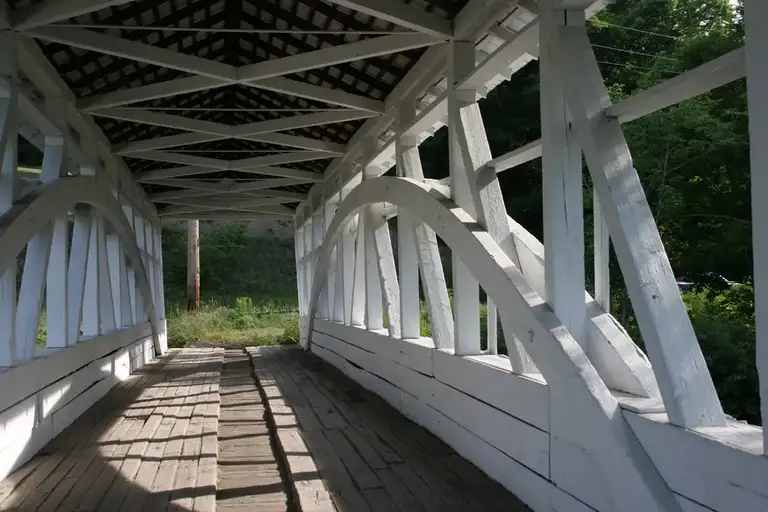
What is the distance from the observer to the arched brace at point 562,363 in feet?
8.17

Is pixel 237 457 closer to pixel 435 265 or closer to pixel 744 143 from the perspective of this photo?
pixel 435 265

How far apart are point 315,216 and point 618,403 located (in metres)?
9.22

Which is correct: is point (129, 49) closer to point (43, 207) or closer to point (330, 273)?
point (43, 207)

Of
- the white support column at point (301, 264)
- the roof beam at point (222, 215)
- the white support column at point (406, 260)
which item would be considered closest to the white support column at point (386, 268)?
the white support column at point (406, 260)

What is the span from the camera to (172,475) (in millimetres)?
4191

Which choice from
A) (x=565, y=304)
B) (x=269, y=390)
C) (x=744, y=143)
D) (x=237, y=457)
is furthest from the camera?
(x=269, y=390)

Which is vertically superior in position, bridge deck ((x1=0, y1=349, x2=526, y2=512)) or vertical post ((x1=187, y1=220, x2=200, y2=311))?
vertical post ((x1=187, y1=220, x2=200, y2=311))

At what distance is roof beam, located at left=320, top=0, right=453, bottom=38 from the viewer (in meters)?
4.26

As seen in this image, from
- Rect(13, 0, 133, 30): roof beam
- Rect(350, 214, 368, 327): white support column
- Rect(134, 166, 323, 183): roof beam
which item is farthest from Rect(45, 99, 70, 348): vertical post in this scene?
Rect(134, 166, 323, 183): roof beam

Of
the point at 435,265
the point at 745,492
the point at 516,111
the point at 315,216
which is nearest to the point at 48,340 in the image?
the point at 435,265

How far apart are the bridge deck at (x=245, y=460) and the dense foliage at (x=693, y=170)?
2987mm

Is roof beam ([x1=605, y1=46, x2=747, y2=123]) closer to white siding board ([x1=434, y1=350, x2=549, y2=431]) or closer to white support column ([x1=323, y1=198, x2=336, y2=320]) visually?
white siding board ([x1=434, y1=350, x2=549, y2=431])

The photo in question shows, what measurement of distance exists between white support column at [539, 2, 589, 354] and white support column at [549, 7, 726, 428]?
146 millimetres

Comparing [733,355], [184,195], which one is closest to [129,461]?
[733,355]
